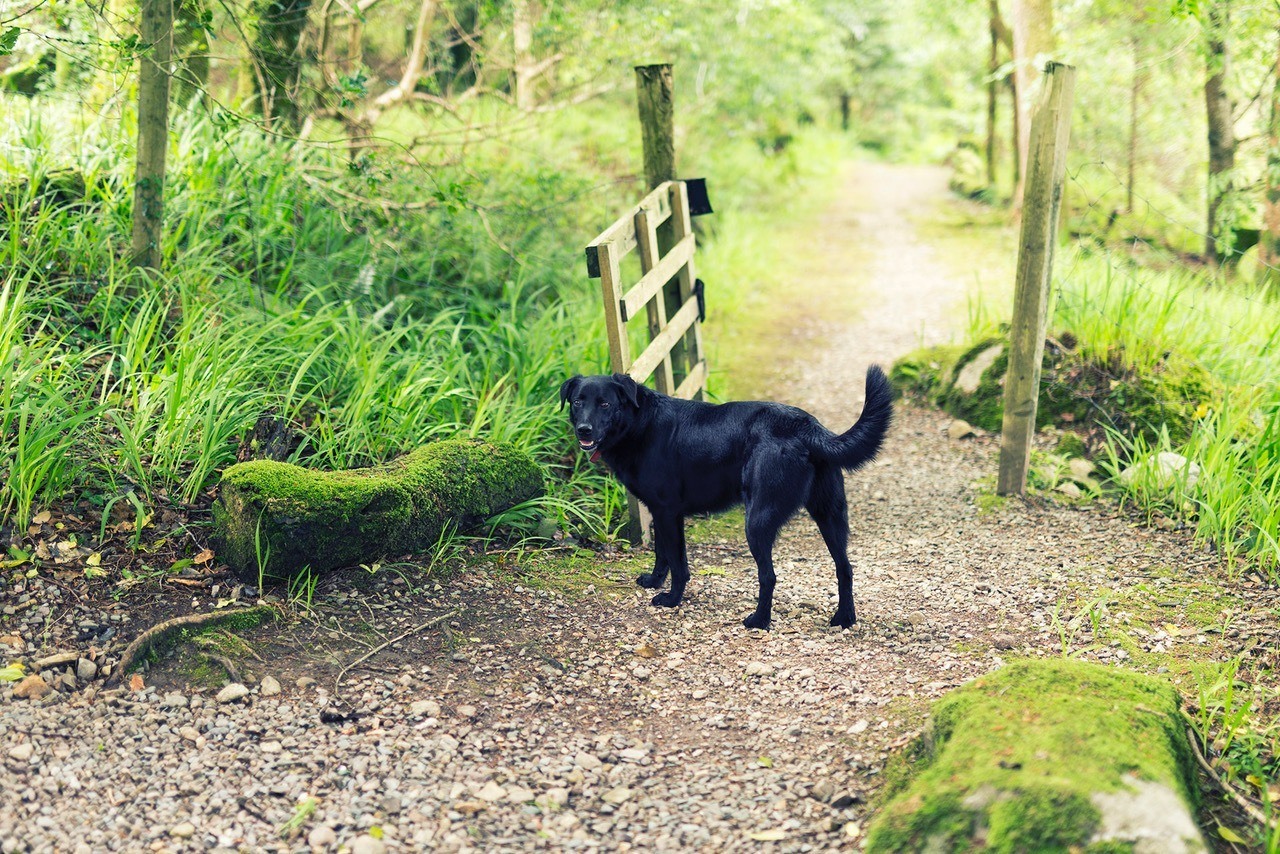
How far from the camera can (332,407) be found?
4.90m

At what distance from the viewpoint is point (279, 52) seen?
6.20m

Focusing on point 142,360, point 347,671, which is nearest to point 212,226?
point 142,360

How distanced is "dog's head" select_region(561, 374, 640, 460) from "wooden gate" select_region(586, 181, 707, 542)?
0.51m

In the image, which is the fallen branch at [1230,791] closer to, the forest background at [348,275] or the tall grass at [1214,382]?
the forest background at [348,275]

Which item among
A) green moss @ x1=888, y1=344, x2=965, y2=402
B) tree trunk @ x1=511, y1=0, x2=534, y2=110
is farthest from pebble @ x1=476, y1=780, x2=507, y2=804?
tree trunk @ x1=511, y1=0, x2=534, y2=110

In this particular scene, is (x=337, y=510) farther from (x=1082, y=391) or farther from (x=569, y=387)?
(x=1082, y=391)

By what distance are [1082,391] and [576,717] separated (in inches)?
169

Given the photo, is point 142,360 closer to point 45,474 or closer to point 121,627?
point 45,474

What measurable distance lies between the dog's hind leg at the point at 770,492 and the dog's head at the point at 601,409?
1.90 ft

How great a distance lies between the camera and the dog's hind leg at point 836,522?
3.90 m

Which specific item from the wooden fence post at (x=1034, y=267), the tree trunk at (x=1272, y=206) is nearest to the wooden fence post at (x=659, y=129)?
the wooden fence post at (x=1034, y=267)

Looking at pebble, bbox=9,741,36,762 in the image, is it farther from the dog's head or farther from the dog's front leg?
the dog's front leg

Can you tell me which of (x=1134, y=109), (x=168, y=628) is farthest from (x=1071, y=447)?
(x=1134, y=109)

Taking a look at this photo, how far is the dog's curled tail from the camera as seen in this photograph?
3.67 metres
